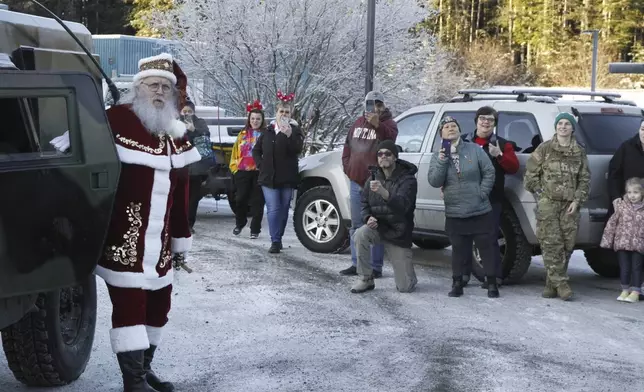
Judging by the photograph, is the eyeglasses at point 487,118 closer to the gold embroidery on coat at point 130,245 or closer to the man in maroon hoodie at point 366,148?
the man in maroon hoodie at point 366,148

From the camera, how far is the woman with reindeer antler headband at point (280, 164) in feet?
39.0

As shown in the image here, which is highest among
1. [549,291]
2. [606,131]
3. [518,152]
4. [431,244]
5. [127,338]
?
[606,131]

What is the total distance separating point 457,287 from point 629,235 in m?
1.54

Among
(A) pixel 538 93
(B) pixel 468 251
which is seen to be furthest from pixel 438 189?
(A) pixel 538 93

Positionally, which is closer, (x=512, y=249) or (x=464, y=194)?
(x=464, y=194)

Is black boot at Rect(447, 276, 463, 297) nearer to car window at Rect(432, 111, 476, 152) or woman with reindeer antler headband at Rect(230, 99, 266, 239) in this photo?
car window at Rect(432, 111, 476, 152)

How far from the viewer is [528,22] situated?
54.7 meters

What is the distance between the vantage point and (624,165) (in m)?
9.30

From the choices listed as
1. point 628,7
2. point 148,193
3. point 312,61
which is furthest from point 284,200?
point 628,7

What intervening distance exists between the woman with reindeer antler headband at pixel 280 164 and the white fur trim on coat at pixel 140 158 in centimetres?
619

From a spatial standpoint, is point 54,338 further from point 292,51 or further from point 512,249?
point 292,51

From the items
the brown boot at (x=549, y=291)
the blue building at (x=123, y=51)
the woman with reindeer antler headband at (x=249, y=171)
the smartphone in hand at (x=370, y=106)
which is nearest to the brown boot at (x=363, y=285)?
the brown boot at (x=549, y=291)

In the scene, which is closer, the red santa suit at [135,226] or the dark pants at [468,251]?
the red santa suit at [135,226]

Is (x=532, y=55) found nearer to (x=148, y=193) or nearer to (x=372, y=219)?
(x=372, y=219)
